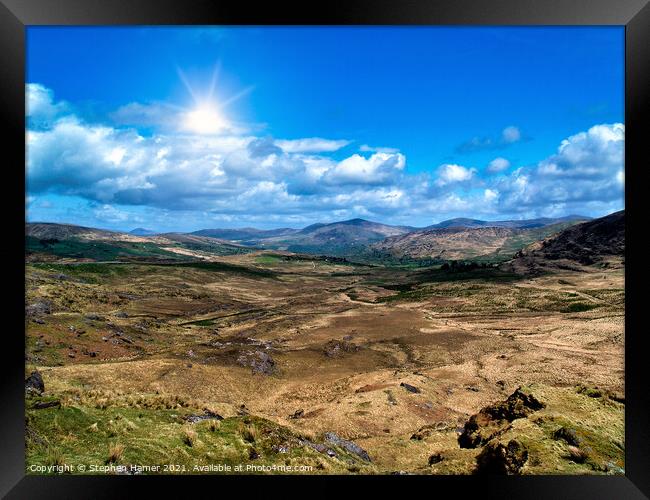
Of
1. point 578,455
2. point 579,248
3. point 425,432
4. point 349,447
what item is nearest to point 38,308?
point 349,447

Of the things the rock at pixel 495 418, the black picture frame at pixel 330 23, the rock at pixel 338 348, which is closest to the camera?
the black picture frame at pixel 330 23

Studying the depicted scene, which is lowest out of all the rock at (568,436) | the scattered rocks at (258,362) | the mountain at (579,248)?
the scattered rocks at (258,362)

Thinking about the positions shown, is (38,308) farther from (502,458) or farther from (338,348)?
(502,458)

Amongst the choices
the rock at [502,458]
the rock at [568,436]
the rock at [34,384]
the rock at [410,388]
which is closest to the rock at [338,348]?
the rock at [410,388]

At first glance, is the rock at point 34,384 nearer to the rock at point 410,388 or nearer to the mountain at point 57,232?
the rock at point 410,388

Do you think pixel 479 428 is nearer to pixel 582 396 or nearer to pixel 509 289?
pixel 582 396

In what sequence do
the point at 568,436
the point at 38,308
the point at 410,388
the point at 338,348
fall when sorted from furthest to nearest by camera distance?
the point at 338,348
the point at 38,308
the point at 410,388
the point at 568,436

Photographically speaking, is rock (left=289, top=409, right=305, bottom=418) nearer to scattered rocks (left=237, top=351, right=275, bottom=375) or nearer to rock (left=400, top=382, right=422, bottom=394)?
rock (left=400, top=382, right=422, bottom=394)
